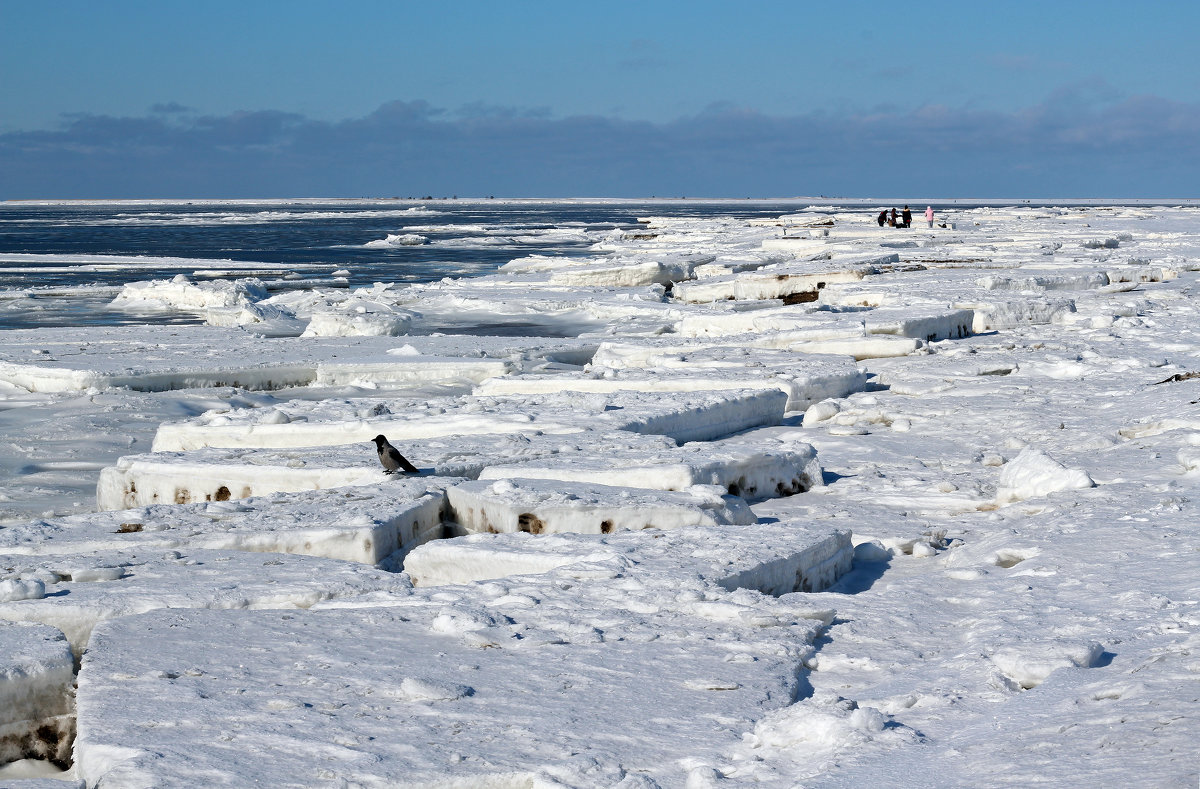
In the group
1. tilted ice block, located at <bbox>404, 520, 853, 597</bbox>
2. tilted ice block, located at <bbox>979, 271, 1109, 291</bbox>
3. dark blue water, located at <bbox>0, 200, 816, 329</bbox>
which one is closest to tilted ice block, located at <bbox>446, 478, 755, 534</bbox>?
tilted ice block, located at <bbox>404, 520, 853, 597</bbox>

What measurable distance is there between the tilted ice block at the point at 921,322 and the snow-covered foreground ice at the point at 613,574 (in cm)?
101

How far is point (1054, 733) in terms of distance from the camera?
2525 millimetres

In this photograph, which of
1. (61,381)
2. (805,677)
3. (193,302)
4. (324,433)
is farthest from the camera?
(193,302)

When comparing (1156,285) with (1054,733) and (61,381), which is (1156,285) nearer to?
(61,381)

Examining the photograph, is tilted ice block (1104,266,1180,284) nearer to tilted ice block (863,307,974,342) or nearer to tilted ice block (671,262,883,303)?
tilted ice block (671,262,883,303)

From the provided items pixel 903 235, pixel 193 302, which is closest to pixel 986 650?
pixel 193 302

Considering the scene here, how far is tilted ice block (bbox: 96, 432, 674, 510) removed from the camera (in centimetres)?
545

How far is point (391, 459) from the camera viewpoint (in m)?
5.21

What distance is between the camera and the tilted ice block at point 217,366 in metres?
9.22

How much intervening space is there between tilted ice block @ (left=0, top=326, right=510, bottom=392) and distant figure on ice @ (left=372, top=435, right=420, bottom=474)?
436cm

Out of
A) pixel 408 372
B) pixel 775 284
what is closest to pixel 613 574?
pixel 408 372

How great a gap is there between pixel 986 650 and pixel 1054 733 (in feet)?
2.48

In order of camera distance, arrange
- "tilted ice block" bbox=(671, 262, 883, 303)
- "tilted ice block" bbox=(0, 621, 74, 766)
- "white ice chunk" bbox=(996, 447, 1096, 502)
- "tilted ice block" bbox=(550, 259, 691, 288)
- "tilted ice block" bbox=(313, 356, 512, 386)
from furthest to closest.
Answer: "tilted ice block" bbox=(550, 259, 691, 288)
"tilted ice block" bbox=(671, 262, 883, 303)
"tilted ice block" bbox=(313, 356, 512, 386)
"white ice chunk" bbox=(996, 447, 1096, 502)
"tilted ice block" bbox=(0, 621, 74, 766)

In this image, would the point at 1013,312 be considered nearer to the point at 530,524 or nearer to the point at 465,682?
the point at 530,524
